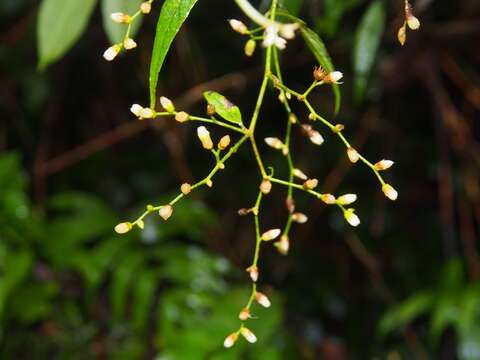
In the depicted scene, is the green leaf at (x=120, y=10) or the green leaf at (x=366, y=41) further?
the green leaf at (x=366, y=41)

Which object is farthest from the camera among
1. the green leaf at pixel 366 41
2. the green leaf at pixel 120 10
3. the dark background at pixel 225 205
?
the dark background at pixel 225 205

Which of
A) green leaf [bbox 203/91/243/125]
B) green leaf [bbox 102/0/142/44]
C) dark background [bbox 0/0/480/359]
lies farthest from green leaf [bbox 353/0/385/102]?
dark background [bbox 0/0/480/359]

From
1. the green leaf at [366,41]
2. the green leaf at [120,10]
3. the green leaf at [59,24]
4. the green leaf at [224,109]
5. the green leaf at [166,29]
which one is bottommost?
the green leaf at [224,109]

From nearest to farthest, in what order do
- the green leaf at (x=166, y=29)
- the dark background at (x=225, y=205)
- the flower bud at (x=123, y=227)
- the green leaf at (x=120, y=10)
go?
the green leaf at (x=166, y=29)
the flower bud at (x=123, y=227)
the green leaf at (x=120, y=10)
the dark background at (x=225, y=205)

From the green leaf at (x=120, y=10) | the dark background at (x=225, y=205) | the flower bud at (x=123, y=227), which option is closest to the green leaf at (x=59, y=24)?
the green leaf at (x=120, y=10)

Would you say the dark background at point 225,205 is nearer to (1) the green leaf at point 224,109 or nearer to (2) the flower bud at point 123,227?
(2) the flower bud at point 123,227

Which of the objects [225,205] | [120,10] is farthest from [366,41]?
[225,205]

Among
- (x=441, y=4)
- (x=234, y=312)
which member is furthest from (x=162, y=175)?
(x=441, y=4)
